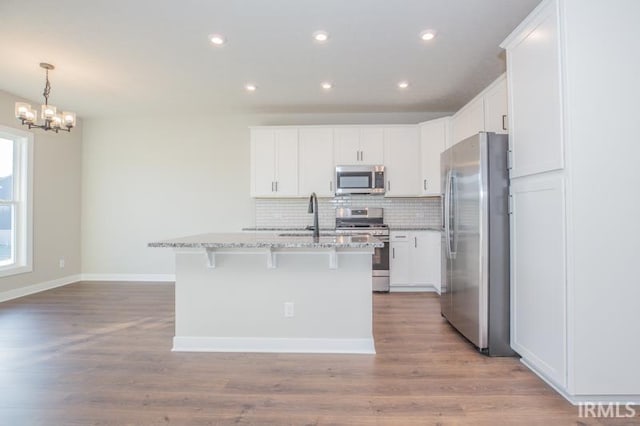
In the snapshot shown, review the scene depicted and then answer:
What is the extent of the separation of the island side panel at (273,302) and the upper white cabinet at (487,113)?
79.5 inches

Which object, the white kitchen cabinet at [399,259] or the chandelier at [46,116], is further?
the white kitchen cabinet at [399,259]

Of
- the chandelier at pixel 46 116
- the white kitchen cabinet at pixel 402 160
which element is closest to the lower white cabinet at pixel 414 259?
the white kitchen cabinet at pixel 402 160

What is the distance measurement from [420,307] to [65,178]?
571 centimetres

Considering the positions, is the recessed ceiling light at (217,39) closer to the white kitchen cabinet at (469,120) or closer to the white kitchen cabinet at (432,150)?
the white kitchen cabinet at (469,120)

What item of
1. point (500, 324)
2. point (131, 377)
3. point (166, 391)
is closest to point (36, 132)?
point (131, 377)

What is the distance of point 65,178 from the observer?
5336mm

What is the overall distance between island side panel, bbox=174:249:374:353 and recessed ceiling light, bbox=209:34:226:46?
1969 mm

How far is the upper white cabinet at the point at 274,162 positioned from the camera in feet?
16.6

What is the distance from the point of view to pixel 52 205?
5.11m

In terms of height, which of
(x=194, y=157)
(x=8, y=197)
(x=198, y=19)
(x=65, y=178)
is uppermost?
(x=198, y=19)

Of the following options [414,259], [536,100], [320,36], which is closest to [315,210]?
[320,36]

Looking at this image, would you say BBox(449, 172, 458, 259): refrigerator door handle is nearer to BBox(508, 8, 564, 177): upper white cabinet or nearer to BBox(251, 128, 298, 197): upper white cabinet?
BBox(508, 8, 564, 177): upper white cabinet

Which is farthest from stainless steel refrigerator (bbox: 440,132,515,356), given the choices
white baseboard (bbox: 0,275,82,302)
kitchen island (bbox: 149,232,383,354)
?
white baseboard (bbox: 0,275,82,302)

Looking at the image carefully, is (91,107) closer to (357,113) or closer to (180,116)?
(180,116)
